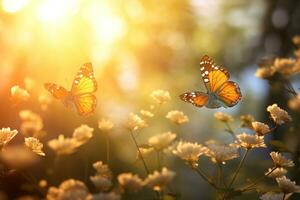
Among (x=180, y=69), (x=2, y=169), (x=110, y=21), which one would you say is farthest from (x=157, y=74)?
(x=2, y=169)

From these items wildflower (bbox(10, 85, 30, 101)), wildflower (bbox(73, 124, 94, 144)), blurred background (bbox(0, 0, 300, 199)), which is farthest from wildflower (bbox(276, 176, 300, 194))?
blurred background (bbox(0, 0, 300, 199))

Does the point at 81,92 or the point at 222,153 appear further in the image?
the point at 81,92

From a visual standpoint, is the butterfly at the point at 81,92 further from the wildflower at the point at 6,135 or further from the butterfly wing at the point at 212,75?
the butterfly wing at the point at 212,75

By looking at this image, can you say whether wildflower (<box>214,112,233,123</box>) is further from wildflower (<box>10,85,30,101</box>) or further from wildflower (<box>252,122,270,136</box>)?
wildflower (<box>10,85,30,101</box>)

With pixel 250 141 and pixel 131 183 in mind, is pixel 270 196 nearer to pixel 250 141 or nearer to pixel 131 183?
pixel 250 141

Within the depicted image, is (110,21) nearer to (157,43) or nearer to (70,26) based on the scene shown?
(70,26)

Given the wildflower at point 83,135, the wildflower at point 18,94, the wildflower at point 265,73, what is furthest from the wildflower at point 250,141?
the wildflower at point 265,73

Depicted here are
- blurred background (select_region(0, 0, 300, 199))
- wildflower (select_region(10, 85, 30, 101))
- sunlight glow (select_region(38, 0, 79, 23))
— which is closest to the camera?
wildflower (select_region(10, 85, 30, 101))

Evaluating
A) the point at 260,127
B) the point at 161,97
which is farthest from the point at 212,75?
the point at 260,127
